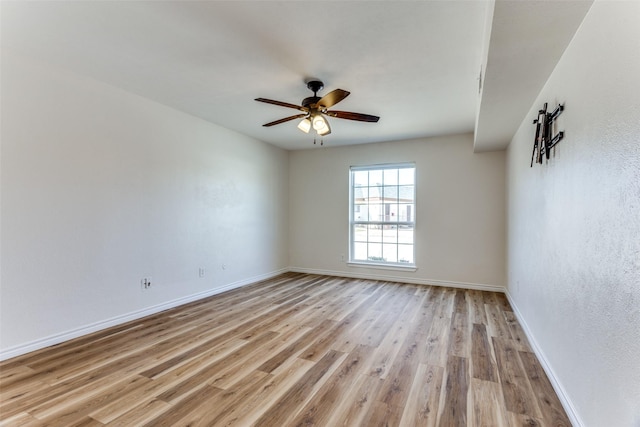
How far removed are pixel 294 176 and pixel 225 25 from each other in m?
4.10

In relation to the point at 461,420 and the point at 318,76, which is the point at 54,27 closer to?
the point at 318,76

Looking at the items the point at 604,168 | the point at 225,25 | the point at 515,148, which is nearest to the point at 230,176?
the point at 225,25

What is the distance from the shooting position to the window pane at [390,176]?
5.40m

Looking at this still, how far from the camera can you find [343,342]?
2.80 metres

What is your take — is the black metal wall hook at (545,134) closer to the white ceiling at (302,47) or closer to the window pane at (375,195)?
the white ceiling at (302,47)

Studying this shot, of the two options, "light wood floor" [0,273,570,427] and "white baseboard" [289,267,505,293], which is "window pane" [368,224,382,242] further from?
"light wood floor" [0,273,570,427]

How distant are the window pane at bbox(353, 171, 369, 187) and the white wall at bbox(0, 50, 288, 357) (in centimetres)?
235

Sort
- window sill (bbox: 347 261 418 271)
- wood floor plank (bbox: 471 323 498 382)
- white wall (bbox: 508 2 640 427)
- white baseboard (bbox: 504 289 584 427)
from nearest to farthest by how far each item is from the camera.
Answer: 1. white wall (bbox: 508 2 640 427)
2. white baseboard (bbox: 504 289 584 427)
3. wood floor plank (bbox: 471 323 498 382)
4. window sill (bbox: 347 261 418 271)

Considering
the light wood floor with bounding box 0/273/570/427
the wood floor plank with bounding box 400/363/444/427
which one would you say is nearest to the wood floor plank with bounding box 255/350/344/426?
the light wood floor with bounding box 0/273/570/427

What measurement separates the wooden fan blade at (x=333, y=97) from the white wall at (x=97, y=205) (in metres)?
2.16

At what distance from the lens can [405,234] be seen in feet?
17.5

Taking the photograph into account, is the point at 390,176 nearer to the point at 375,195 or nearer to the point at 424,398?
the point at 375,195

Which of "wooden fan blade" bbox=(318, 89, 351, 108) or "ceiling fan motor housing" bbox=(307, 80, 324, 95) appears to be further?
"ceiling fan motor housing" bbox=(307, 80, 324, 95)

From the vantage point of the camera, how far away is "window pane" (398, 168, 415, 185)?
207 inches
